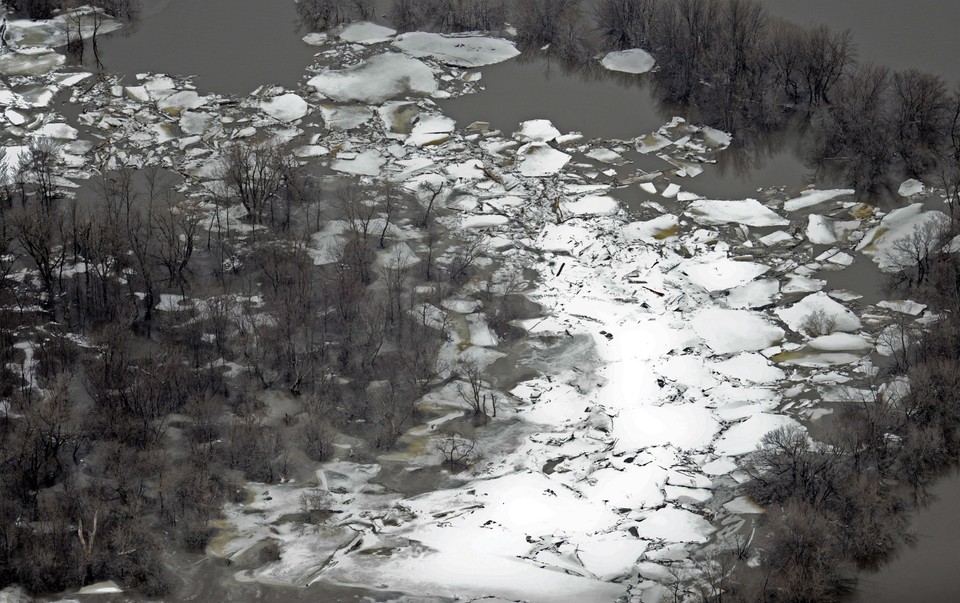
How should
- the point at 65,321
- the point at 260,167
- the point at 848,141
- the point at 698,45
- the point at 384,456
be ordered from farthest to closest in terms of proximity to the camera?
the point at 698,45 → the point at 848,141 → the point at 260,167 → the point at 65,321 → the point at 384,456

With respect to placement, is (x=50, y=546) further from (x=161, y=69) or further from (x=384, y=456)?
(x=161, y=69)

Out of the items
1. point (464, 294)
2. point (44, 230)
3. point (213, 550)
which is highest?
point (44, 230)

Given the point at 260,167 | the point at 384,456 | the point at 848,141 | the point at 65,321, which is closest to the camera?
the point at 384,456

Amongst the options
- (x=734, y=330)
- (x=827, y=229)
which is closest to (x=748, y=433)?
(x=734, y=330)

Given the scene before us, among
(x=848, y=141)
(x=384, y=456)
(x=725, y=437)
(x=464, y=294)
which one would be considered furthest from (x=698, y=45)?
(x=384, y=456)

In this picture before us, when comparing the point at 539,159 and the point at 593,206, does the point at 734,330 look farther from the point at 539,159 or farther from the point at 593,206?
the point at 539,159

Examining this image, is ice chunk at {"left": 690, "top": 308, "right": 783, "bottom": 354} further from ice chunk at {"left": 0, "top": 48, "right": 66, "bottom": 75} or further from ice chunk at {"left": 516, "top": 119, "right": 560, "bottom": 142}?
ice chunk at {"left": 0, "top": 48, "right": 66, "bottom": 75}
